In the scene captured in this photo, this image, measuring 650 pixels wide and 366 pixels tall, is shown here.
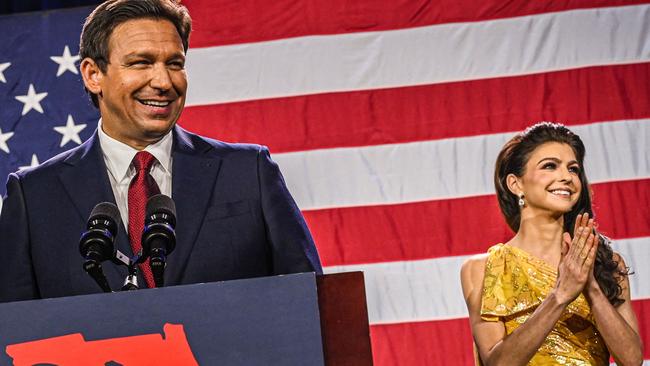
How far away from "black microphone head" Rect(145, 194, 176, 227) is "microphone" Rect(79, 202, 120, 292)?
5 cm

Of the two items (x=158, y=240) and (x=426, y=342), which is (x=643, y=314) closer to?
(x=426, y=342)

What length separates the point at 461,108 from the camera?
11.1 feet

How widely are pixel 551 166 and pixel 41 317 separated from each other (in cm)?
186

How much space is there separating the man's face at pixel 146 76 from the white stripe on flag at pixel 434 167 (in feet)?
5.75

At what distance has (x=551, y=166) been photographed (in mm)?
2699

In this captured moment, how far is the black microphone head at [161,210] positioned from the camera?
1.26 metres

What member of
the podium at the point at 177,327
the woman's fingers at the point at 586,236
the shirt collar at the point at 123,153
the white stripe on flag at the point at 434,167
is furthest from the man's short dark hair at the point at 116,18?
the white stripe on flag at the point at 434,167

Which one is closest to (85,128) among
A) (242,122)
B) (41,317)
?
(242,122)

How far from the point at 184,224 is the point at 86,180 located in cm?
20

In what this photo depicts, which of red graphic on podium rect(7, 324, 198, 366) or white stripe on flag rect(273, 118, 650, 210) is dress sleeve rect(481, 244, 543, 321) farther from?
red graphic on podium rect(7, 324, 198, 366)

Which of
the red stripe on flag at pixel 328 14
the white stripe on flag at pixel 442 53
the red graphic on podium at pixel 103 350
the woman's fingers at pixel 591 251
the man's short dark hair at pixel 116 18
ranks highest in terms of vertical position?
the red stripe on flag at pixel 328 14

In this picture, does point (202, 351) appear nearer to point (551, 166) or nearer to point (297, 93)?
point (551, 166)

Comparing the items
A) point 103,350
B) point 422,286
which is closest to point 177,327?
point 103,350

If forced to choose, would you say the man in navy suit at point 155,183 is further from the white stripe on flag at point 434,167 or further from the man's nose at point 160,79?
the white stripe on flag at point 434,167
